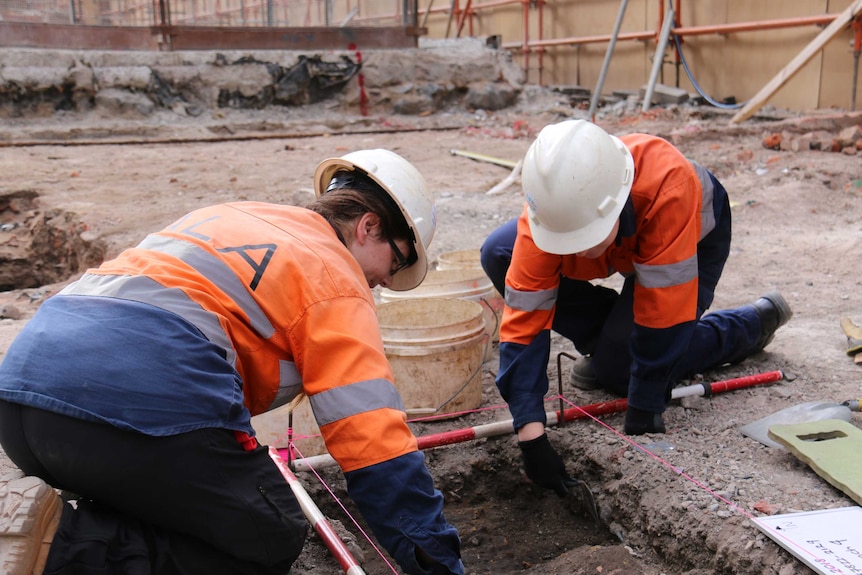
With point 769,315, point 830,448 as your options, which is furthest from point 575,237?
point 769,315

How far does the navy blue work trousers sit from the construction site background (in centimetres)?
865

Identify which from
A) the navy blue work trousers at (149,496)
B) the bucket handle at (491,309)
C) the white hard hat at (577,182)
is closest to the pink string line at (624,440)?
the bucket handle at (491,309)

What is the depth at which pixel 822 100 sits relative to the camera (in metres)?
9.34

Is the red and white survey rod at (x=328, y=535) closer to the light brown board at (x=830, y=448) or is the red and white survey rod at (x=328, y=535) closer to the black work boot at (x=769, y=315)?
the light brown board at (x=830, y=448)

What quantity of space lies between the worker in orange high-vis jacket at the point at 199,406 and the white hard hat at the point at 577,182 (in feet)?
3.02

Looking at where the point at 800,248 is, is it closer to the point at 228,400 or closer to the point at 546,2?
the point at 228,400

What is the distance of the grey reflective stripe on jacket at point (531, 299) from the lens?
2850mm

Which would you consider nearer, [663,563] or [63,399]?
[63,399]

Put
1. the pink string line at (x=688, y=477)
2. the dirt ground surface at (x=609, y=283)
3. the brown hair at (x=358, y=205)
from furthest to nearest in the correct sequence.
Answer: the dirt ground surface at (x=609, y=283) < the pink string line at (x=688, y=477) < the brown hair at (x=358, y=205)

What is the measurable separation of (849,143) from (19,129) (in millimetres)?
9758

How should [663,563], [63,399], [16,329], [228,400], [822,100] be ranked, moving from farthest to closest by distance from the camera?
1. [822,100]
2. [16,329]
3. [663,563]
4. [228,400]
5. [63,399]

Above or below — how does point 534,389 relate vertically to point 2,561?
below

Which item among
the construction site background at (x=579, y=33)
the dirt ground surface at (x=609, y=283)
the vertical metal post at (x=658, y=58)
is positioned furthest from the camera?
the vertical metal post at (x=658, y=58)

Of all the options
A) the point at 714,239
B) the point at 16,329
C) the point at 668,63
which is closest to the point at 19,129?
the point at 16,329
